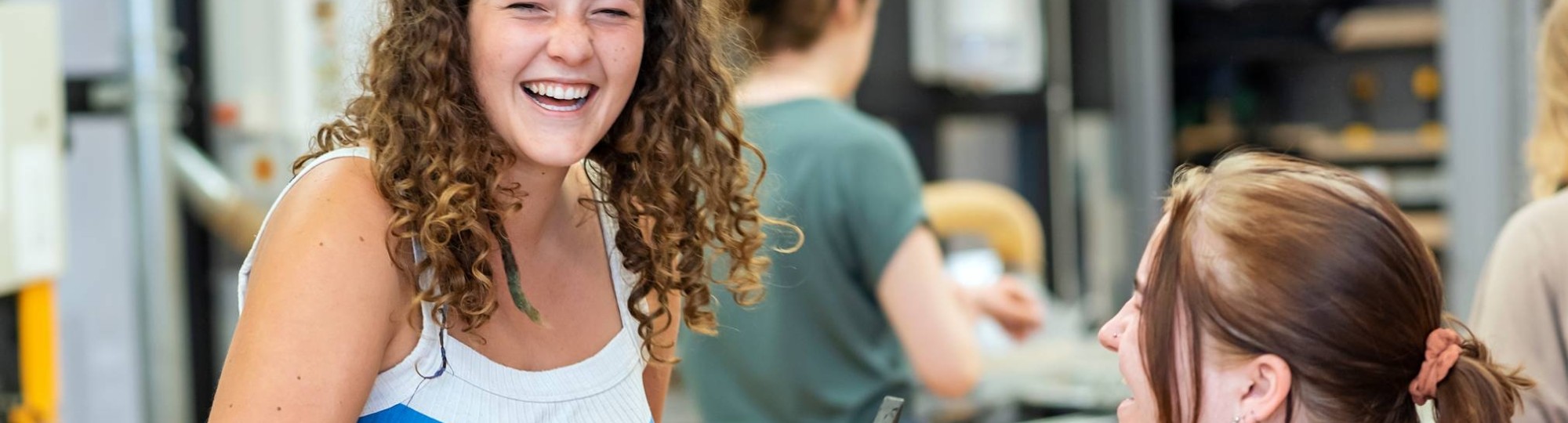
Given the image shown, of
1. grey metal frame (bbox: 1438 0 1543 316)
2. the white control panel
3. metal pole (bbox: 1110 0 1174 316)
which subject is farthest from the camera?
metal pole (bbox: 1110 0 1174 316)

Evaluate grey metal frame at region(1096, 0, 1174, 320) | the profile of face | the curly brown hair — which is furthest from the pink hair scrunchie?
grey metal frame at region(1096, 0, 1174, 320)

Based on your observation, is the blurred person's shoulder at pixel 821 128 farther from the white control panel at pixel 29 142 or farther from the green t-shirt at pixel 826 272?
the white control panel at pixel 29 142

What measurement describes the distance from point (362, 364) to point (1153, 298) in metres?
0.59

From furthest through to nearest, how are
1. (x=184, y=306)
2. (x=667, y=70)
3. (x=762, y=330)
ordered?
(x=184, y=306), (x=762, y=330), (x=667, y=70)

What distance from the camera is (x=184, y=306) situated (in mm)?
3504

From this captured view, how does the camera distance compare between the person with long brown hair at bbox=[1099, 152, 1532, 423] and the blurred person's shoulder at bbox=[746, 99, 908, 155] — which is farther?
the blurred person's shoulder at bbox=[746, 99, 908, 155]

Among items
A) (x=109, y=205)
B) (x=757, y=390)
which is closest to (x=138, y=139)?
(x=109, y=205)

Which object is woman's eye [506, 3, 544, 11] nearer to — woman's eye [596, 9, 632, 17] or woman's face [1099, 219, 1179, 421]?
woman's eye [596, 9, 632, 17]

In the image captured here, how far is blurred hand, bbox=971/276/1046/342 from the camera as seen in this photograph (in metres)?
2.32

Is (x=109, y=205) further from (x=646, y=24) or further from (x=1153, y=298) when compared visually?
(x=1153, y=298)

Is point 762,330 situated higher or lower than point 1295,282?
lower

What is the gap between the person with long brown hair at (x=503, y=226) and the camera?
106 cm

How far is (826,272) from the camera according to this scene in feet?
6.04

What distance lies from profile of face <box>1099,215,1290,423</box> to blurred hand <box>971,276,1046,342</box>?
3.53ft
